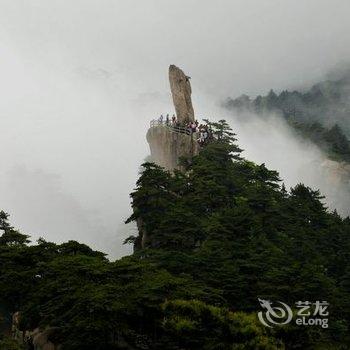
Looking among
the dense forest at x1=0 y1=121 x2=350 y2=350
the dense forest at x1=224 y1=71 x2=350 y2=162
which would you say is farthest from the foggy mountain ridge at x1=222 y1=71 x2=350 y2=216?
the dense forest at x1=0 y1=121 x2=350 y2=350

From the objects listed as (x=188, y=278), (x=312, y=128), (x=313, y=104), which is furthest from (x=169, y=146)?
(x=313, y=104)

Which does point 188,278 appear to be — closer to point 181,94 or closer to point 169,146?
point 169,146

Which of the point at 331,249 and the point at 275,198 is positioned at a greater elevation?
the point at 275,198

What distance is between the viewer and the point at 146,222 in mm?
49781

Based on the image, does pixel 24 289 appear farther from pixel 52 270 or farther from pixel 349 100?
pixel 349 100

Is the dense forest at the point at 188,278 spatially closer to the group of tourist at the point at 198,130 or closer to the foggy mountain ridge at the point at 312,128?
the group of tourist at the point at 198,130

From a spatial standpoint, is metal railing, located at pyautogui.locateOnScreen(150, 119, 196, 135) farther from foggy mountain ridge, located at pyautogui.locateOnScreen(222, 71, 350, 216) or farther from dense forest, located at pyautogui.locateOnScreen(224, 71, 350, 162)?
dense forest, located at pyautogui.locateOnScreen(224, 71, 350, 162)

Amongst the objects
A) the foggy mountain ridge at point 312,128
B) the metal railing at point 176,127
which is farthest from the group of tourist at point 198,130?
the foggy mountain ridge at point 312,128

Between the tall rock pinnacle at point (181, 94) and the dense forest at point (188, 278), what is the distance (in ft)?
75.7

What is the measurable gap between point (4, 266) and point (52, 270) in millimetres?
5483

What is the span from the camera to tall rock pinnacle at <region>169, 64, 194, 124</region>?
79875mm

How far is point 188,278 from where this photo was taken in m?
32.3

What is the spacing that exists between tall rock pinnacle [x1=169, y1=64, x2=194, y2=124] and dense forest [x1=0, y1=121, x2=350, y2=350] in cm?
2306

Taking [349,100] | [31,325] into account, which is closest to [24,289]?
[31,325]
